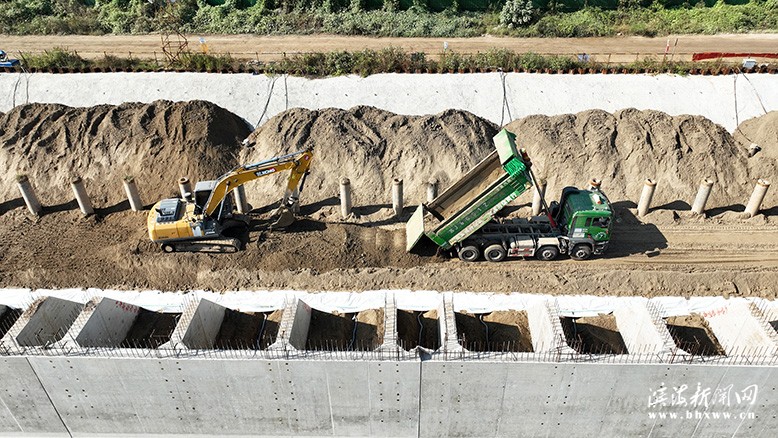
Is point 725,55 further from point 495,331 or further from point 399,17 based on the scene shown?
point 495,331

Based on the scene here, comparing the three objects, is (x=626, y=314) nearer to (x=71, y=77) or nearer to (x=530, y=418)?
(x=530, y=418)

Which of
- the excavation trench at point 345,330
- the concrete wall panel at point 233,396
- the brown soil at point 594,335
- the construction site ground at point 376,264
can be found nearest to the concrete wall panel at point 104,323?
the concrete wall panel at point 233,396

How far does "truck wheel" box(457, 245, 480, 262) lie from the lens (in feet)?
52.7

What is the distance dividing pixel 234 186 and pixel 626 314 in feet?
37.5

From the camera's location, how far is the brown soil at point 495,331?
14102 mm

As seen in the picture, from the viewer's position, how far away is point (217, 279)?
16.0m

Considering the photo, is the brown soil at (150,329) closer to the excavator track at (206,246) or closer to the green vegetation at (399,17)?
the excavator track at (206,246)

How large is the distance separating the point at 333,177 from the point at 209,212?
4706 millimetres

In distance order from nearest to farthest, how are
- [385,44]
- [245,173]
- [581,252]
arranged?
[245,173], [581,252], [385,44]

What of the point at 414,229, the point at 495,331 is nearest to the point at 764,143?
the point at 495,331

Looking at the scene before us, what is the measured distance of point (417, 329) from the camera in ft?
47.6

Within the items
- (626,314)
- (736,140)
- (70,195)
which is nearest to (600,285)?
→ (626,314)

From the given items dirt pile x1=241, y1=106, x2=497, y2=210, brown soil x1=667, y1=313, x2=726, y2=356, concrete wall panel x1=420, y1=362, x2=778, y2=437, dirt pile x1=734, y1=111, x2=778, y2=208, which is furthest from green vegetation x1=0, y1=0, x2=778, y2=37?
concrete wall panel x1=420, y1=362, x2=778, y2=437

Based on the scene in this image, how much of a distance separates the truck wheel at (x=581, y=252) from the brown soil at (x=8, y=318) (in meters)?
15.9
